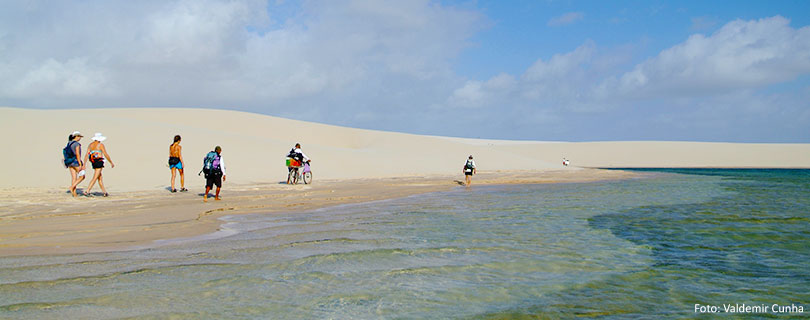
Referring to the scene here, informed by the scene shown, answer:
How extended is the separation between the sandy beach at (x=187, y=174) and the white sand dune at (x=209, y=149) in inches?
3.0

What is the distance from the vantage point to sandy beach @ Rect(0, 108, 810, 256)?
8.85m

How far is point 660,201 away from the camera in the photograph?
15.7 m

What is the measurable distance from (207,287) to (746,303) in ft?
16.1

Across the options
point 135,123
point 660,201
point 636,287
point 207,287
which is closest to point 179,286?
point 207,287

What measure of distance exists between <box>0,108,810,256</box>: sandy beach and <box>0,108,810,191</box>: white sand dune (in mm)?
76

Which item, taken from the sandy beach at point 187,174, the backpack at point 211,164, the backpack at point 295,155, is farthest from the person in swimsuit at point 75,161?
the backpack at point 295,155

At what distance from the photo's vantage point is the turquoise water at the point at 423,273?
4312 millimetres

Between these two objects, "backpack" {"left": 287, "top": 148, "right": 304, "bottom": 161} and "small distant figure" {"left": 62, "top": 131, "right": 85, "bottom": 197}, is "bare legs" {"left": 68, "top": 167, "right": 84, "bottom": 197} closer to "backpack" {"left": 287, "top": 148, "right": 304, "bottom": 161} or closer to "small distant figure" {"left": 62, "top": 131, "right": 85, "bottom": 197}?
"small distant figure" {"left": 62, "top": 131, "right": 85, "bottom": 197}

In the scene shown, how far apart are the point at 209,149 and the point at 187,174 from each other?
282 inches

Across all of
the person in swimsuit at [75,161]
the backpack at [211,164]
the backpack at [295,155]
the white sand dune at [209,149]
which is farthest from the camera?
the white sand dune at [209,149]

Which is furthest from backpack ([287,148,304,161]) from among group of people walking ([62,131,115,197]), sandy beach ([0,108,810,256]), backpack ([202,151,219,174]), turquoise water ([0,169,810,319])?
turquoise water ([0,169,810,319])

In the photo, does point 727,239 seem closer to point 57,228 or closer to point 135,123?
point 57,228

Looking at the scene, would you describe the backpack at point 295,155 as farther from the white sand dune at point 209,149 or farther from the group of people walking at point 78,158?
the group of people walking at point 78,158

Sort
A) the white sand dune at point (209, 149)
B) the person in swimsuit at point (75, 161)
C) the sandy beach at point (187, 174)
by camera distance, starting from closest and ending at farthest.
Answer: the sandy beach at point (187, 174) < the person in swimsuit at point (75, 161) < the white sand dune at point (209, 149)
